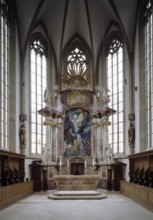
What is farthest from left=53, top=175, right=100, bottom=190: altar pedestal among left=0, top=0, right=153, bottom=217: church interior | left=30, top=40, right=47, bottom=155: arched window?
left=30, top=40, right=47, bottom=155: arched window

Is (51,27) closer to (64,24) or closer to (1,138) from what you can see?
(64,24)

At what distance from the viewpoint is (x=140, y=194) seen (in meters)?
14.9

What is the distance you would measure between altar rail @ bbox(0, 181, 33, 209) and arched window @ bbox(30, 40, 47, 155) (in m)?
4.55

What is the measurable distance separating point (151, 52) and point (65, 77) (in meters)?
7.98

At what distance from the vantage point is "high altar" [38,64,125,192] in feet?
76.8

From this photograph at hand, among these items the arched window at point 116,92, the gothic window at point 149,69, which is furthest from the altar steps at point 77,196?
the arched window at point 116,92

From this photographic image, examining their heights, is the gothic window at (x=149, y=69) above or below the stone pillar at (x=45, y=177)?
above

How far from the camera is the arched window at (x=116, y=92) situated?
78.0 feet

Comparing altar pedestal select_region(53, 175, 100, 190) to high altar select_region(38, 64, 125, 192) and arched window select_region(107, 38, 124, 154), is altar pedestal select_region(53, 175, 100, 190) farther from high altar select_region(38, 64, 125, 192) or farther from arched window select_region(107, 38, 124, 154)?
arched window select_region(107, 38, 124, 154)

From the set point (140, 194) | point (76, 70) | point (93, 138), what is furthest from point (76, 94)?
point (140, 194)

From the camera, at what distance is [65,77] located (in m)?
25.9

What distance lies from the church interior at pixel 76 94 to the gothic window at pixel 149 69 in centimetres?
6

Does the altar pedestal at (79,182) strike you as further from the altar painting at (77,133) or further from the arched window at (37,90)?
the arched window at (37,90)

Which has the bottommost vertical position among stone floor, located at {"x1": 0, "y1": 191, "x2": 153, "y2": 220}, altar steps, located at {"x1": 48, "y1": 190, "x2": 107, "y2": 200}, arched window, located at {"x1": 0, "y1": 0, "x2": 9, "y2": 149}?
altar steps, located at {"x1": 48, "y1": 190, "x2": 107, "y2": 200}
